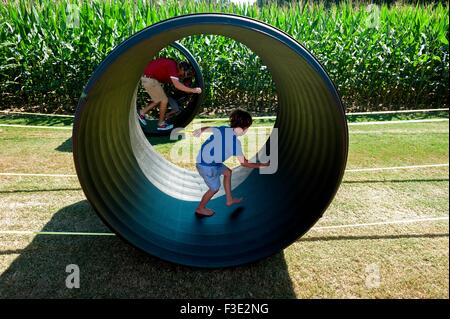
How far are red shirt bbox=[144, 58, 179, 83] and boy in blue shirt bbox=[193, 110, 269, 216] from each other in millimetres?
4056

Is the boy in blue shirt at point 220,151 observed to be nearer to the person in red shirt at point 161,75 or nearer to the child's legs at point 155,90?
the person in red shirt at point 161,75

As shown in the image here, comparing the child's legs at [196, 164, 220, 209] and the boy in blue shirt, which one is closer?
the boy in blue shirt

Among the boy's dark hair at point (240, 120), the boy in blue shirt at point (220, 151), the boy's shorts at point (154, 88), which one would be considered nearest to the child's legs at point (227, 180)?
the boy in blue shirt at point (220, 151)

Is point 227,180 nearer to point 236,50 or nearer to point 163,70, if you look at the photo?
point 163,70

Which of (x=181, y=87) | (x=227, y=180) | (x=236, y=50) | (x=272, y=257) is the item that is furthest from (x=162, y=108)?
(x=272, y=257)

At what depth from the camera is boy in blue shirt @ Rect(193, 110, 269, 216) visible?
12.5ft

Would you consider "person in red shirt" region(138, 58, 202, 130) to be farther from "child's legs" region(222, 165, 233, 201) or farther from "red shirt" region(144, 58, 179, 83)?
"child's legs" region(222, 165, 233, 201)

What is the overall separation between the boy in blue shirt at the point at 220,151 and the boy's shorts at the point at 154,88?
4.25m

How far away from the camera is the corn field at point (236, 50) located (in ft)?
30.6

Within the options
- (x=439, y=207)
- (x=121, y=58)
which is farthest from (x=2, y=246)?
(x=439, y=207)

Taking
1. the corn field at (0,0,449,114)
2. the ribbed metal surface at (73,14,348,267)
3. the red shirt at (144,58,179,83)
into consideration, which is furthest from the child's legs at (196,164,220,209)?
the corn field at (0,0,449,114)

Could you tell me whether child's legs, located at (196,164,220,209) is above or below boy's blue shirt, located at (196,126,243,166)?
below

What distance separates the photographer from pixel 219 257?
3.46 meters

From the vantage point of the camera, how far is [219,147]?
396 centimetres
